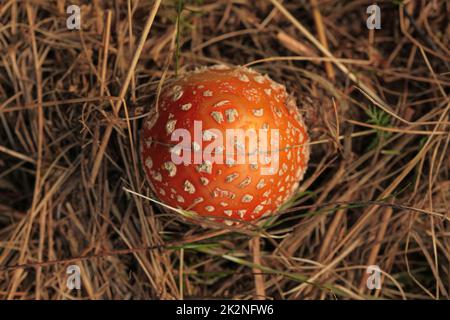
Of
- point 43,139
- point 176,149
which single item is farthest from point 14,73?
point 176,149

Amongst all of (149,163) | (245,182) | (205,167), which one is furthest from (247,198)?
(149,163)

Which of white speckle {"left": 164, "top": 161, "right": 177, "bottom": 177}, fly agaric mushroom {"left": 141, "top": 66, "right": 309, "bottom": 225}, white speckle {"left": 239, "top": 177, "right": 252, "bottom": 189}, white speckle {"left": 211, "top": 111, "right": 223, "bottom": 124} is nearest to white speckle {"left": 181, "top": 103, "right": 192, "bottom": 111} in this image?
fly agaric mushroom {"left": 141, "top": 66, "right": 309, "bottom": 225}

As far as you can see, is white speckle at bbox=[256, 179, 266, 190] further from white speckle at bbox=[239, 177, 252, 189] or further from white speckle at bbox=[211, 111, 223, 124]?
white speckle at bbox=[211, 111, 223, 124]

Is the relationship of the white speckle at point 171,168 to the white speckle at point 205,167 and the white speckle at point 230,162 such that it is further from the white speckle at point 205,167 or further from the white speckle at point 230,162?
the white speckle at point 230,162

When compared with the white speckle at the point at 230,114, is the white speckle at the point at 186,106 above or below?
above

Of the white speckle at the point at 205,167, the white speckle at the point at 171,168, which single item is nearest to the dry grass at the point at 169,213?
the white speckle at the point at 171,168

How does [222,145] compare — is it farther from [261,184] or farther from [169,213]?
[169,213]
